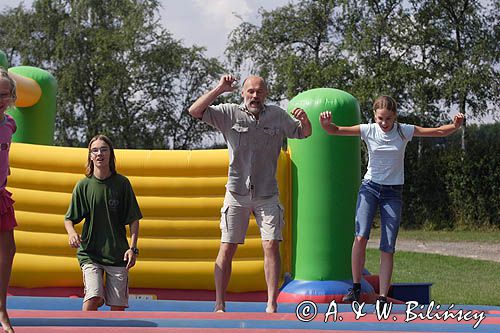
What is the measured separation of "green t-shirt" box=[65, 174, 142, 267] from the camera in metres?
3.96

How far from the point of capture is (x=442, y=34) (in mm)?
17891

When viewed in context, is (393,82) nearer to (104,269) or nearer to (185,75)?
(185,75)

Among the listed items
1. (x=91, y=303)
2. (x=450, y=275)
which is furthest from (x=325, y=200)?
(x=450, y=275)

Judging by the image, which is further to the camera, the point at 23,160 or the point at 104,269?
the point at 23,160

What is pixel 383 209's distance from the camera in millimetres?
4402

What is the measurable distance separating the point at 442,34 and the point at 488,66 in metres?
1.30

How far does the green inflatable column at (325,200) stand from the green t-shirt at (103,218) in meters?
1.33

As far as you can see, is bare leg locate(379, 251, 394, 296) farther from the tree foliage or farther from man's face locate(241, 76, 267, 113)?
the tree foliage

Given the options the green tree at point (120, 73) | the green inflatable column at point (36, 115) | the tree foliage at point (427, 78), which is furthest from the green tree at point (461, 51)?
the green inflatable column at point (36, 115)

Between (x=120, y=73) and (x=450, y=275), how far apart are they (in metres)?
14.0

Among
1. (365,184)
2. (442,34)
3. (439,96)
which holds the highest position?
(442,34)

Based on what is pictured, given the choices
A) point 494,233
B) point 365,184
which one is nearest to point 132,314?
point 365,184

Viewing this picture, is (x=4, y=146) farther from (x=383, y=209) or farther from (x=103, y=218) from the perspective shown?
(x=383, y=209)

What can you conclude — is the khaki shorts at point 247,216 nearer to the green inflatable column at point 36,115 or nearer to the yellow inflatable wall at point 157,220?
the yellow inflatable wall at point 157,220
